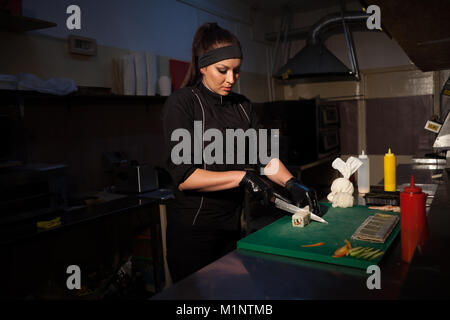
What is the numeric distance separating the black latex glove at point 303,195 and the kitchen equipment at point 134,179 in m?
1.59

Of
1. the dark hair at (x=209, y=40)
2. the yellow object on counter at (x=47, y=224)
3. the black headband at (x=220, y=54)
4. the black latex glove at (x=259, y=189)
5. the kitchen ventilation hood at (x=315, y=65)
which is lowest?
the yellow object on counter at (x=47, y=224)

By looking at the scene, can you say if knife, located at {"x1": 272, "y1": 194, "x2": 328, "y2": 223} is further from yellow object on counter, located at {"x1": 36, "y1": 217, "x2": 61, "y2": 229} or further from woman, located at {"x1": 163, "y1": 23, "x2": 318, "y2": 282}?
yellow object on counter, located at {"x1": 36, "y1": 217, "x2": 61, "y2": 229}

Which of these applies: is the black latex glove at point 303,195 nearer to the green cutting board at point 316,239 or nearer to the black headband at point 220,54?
the green cutting board at point 316,239

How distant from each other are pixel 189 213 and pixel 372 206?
0.86 metres

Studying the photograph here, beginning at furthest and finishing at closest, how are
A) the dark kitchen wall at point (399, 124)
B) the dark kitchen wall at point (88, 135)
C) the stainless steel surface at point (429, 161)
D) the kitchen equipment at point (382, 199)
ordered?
the dark kitchen wall at point (399, 124) < the stainless steel surface at point (429, 161) < the dark kitchen wall at point (88, 135) < the kitchen equipment at point (382, 199)

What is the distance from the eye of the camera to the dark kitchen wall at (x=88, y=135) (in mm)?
2693

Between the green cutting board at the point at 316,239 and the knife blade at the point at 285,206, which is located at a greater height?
the knife blade at the point at 285,206

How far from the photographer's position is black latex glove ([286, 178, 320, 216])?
1553mm

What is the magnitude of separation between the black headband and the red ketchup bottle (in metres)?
0.91

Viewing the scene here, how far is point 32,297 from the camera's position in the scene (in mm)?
2047

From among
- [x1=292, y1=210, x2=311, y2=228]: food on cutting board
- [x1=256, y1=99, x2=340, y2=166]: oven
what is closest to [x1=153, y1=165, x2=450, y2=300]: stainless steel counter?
[x1=292, y1=210, x2=311, y2=228]: food on cutting board

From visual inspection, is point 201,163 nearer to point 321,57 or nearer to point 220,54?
point 220,54

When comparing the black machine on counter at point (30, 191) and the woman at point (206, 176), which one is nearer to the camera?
the woman at point (206, 176)

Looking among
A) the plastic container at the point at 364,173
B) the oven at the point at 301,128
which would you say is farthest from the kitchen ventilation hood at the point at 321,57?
the plastic container at the point at 364,173
